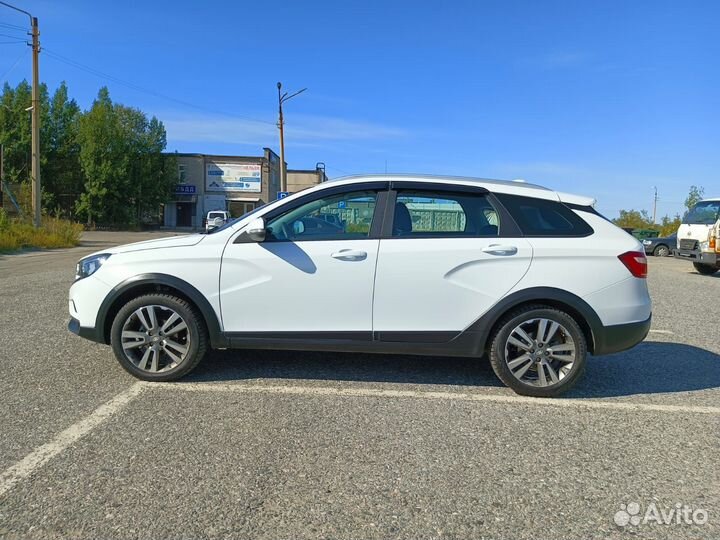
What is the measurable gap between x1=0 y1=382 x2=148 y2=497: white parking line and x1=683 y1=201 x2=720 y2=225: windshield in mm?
16350

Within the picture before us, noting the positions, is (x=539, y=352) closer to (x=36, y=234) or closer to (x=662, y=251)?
(x=36, y=234)

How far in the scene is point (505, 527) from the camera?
2.45 meters

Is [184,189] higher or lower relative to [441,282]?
higher

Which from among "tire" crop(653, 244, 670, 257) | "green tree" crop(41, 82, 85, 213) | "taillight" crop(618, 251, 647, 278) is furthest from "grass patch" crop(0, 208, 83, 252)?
"tire" crop(653, 244, 670, 257)

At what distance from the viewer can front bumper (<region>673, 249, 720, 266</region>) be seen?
1462 centimetres

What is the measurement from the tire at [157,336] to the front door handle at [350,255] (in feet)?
4.10

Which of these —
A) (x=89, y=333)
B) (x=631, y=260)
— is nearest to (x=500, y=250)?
(x=631, y=260)

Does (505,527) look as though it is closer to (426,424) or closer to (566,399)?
(426,424)

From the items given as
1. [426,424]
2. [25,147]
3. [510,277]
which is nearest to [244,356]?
[426,424]

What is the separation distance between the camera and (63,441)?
3172 millimetres

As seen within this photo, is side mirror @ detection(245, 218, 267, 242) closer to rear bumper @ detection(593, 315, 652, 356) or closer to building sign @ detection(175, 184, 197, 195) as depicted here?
rear bumper @ detection(593, 315, 652, 356)

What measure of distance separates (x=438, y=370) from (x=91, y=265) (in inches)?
126

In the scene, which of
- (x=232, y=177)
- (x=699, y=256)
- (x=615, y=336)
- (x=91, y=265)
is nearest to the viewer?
(x=615, y=336)

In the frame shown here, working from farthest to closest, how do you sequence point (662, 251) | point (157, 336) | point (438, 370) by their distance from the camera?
point (662, 251) < point (438, 370) < point (157, 336)
